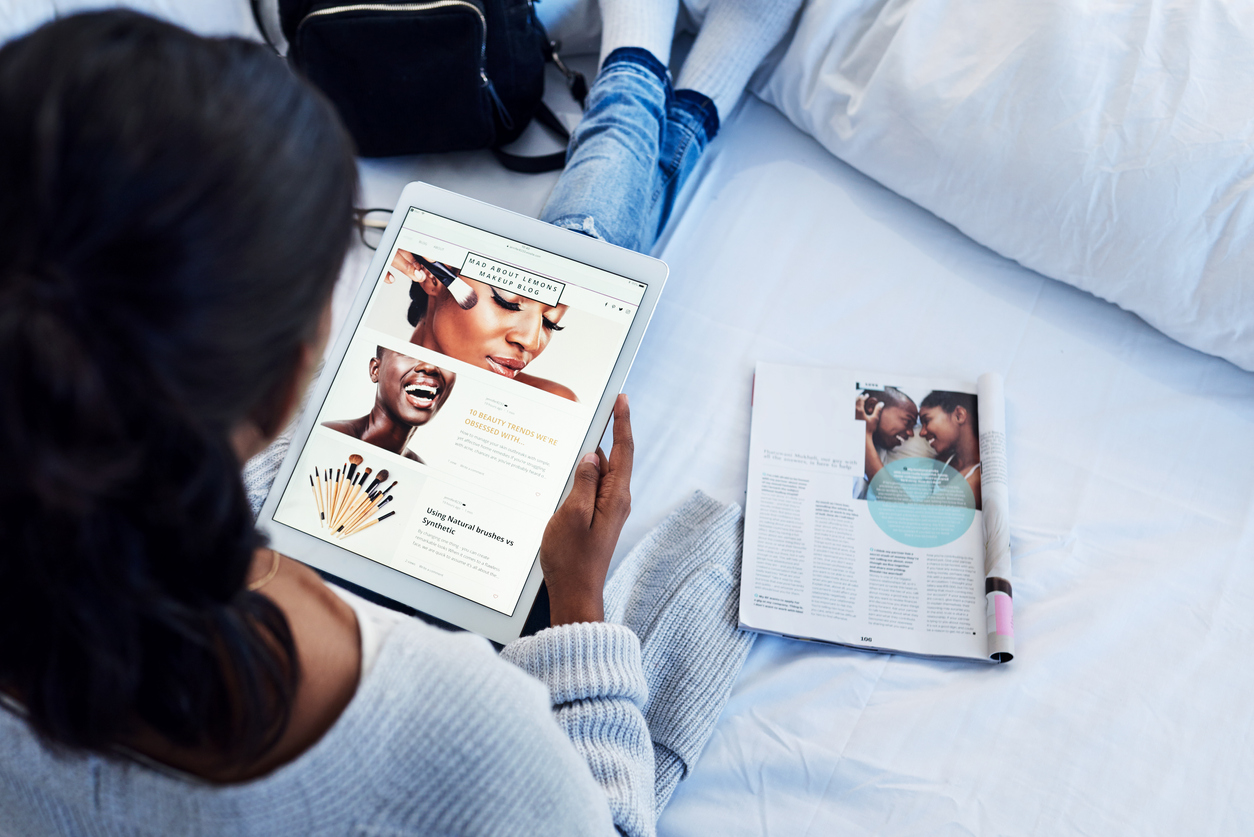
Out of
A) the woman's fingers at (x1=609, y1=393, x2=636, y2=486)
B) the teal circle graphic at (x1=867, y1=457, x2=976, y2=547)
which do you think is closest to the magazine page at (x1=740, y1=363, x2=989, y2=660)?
the teal circle graphic at (x1=867, y1=457, x2=976, y2=547)

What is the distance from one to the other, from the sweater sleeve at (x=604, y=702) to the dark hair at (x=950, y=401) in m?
0.42

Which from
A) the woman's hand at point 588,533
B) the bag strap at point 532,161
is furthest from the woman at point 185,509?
the bag strap at point 532,161

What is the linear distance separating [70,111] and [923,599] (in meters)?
0.72

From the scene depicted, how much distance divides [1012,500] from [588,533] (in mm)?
442

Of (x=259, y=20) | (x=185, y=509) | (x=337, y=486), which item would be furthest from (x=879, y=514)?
(x=259, y=20)

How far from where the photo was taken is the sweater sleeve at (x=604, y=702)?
0.58 metres

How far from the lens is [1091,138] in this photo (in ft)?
2.59

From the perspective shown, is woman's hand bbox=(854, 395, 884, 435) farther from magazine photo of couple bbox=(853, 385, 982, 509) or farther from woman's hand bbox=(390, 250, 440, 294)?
woman's hand bbox=(390, 250, 440, 294)

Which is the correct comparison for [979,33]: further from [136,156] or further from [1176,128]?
[136,156]

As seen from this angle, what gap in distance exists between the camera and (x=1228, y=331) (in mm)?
795

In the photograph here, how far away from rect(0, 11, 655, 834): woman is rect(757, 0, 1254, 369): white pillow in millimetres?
734

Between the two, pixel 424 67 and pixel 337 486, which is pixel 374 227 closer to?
pixel 424 67

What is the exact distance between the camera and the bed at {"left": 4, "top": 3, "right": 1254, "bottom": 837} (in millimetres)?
658

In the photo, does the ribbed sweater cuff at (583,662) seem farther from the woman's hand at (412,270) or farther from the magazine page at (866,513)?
the woman's hand at (412,270)
